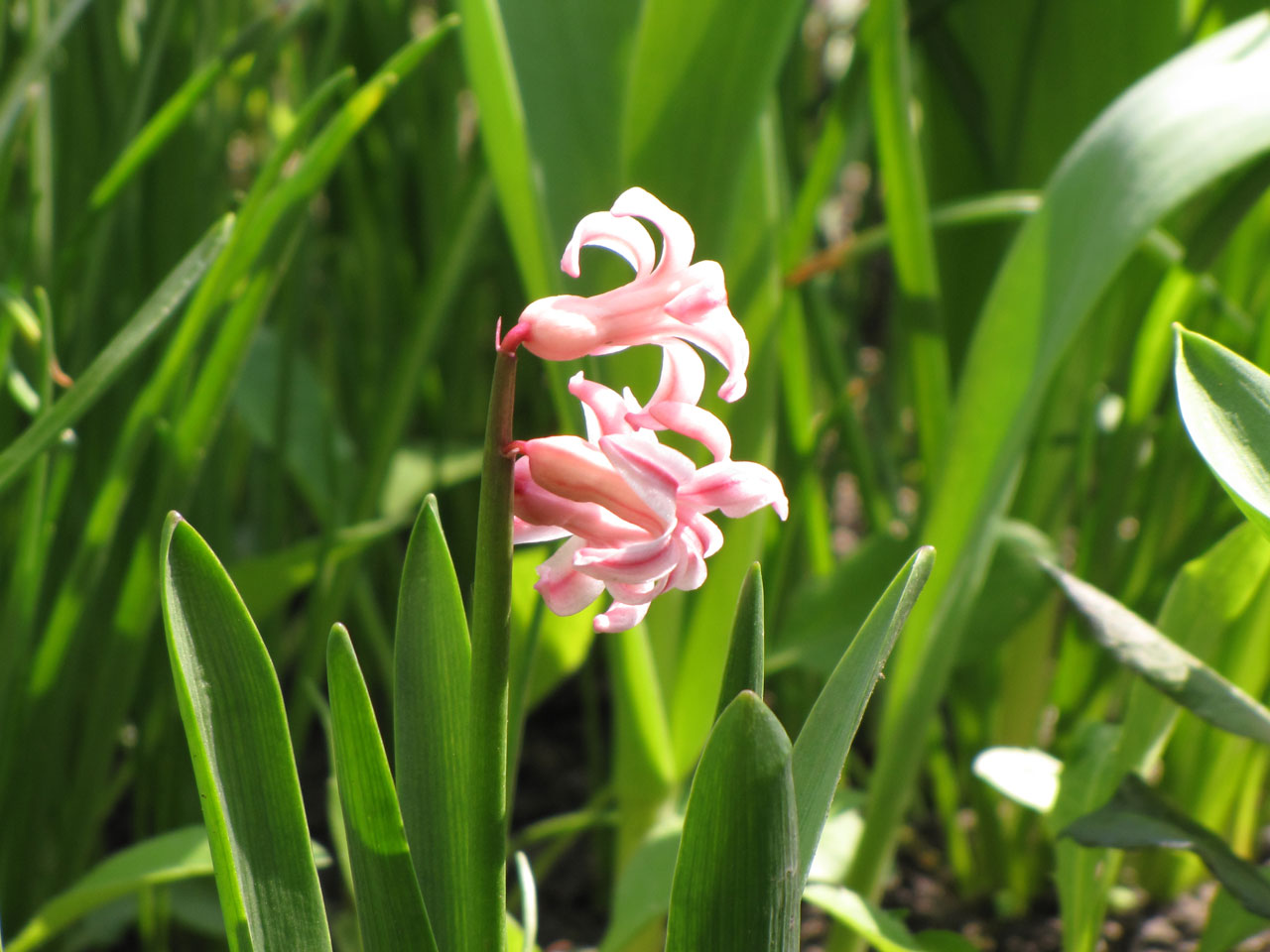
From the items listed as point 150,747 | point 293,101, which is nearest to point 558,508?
point 150,747

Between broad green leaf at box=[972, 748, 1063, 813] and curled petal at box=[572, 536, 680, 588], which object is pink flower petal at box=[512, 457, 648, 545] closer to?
curled petal at box=[572, 536, 680, 588]

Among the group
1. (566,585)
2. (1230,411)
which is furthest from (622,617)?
(1230,411)

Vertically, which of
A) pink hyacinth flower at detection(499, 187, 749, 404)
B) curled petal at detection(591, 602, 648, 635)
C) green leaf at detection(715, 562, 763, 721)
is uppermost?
pink hyacinth flower at detection(499, 187, 749, 404)

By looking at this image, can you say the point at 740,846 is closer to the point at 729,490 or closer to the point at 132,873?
the point at 729,490

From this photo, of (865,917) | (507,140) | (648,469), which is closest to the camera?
(648,469)

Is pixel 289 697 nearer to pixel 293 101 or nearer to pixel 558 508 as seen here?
pixel 293 101

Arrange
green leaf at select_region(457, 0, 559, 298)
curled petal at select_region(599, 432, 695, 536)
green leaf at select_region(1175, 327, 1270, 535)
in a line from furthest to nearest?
1. green leaf at select_region(457, 0, 559, 298)
2. green leaf at select_region(1175, 327, 1270, 535)
3. curled petal at select_region(599, 432, 695, 536)

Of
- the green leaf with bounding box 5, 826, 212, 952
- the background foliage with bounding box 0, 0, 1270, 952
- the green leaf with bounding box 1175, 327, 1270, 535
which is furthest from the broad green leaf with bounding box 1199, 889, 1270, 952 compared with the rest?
the green leaf with bounding box 5, 826, 212, 952
